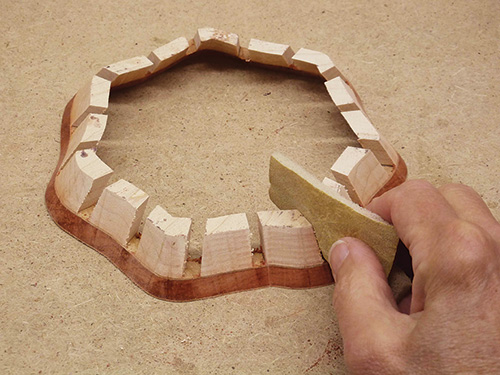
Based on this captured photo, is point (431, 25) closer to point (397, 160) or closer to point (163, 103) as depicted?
point (397, 160)

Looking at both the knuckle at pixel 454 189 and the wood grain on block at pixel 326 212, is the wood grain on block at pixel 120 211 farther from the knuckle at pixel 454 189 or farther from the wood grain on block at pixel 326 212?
the knuckle at pixel 454 189

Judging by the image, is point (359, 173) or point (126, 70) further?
point (126, 70)

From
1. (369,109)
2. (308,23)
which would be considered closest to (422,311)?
(369,109)

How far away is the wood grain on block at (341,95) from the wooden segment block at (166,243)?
2.67 ft

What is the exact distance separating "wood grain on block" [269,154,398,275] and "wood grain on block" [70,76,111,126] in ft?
2.60

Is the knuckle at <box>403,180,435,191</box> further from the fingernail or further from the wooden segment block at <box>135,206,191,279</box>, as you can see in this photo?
the wooden segment block at <box>135,206,191,279</box>

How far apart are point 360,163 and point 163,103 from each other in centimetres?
99

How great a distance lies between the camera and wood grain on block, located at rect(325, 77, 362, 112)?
8.36 feet

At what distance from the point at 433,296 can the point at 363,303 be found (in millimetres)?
205

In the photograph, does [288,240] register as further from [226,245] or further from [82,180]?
[82,180]

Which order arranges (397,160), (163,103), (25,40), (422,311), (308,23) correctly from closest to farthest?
(422,311) < (397,160) < (163,103) < (25,40) < (308,23)

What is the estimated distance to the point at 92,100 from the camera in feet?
8.31

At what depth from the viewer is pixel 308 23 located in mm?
3365

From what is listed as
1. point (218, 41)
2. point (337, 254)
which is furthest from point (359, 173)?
point (218, 41)
